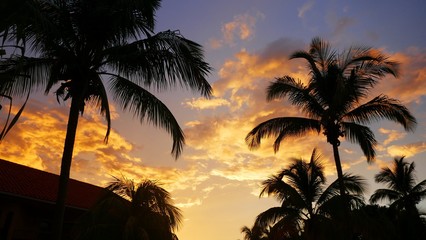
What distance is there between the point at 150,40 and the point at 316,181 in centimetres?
1452

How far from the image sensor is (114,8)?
27.6ft

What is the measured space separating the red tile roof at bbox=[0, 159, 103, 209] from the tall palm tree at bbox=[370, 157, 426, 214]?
2946 centimetres

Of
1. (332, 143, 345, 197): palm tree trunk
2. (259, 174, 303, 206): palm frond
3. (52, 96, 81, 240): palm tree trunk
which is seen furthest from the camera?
(259, 174, 303, 206): palm frond

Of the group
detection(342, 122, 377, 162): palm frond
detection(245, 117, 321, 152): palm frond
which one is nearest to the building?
detection(245, 117, 321, 152): palm frond

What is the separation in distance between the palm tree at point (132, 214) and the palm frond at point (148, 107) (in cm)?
437

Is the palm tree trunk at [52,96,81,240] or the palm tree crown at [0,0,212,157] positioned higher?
the palm tree crown at [0,0,212,157]

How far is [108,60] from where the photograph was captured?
9.12 m

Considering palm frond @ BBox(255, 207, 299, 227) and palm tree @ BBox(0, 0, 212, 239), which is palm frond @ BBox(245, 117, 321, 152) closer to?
palm frond @ BBox(255, 207, 299, 227)

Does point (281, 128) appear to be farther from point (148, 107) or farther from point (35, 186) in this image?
point (35, 186)

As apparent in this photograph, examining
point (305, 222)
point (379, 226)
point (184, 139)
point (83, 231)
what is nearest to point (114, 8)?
point (184, 139)

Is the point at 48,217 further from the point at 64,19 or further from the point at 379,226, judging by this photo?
the point at 379,226

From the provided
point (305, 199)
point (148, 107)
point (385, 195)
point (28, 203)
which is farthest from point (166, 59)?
point (385, 195)

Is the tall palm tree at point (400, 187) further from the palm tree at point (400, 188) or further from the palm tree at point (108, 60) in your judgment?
the palm tree at point (108, 60)

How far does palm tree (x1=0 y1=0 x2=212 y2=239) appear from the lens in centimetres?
847
